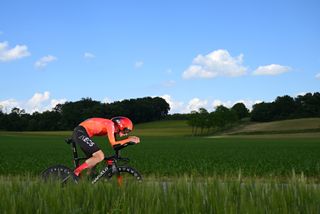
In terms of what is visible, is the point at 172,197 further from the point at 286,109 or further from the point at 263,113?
the point at 286,109

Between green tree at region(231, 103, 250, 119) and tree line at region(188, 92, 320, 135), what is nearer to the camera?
tree line at region(188, 92, 320, 135)

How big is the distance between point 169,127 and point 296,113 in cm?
3972

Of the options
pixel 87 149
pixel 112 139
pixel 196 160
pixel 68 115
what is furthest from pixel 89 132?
pixel 68 115

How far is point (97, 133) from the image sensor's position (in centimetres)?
741

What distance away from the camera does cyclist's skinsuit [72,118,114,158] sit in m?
7.24

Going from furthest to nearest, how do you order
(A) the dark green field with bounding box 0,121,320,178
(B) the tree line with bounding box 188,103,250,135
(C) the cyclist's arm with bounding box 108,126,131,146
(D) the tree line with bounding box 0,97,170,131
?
(B) the tree line with bounding box 188,103,250,135
(D) the tree line with bounding box 0,97,170,131
(A) the dark green field with bounding box 0,121,320,178
(C) the cyclist's arm with bounding box 108,126,131,146

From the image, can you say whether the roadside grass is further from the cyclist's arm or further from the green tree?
the green tree

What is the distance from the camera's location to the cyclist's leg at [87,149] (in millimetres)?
7141

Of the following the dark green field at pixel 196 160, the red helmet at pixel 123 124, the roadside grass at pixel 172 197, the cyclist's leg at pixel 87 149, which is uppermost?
the red helmet at pixel 123 124

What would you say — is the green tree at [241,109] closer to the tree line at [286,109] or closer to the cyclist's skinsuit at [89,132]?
the tree line at [286,109]

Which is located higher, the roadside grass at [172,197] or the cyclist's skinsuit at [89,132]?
the cyclist's skinsuit at [89,132]

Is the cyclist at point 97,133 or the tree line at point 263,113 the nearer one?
the cyclist at point 97,133

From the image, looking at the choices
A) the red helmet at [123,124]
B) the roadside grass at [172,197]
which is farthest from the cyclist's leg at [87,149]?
the roadside grass at [172,197]

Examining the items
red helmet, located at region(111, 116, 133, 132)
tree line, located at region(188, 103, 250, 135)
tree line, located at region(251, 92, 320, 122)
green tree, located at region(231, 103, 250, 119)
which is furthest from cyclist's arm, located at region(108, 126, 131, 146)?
green tree, located at region(231, 103, 250, 119)
